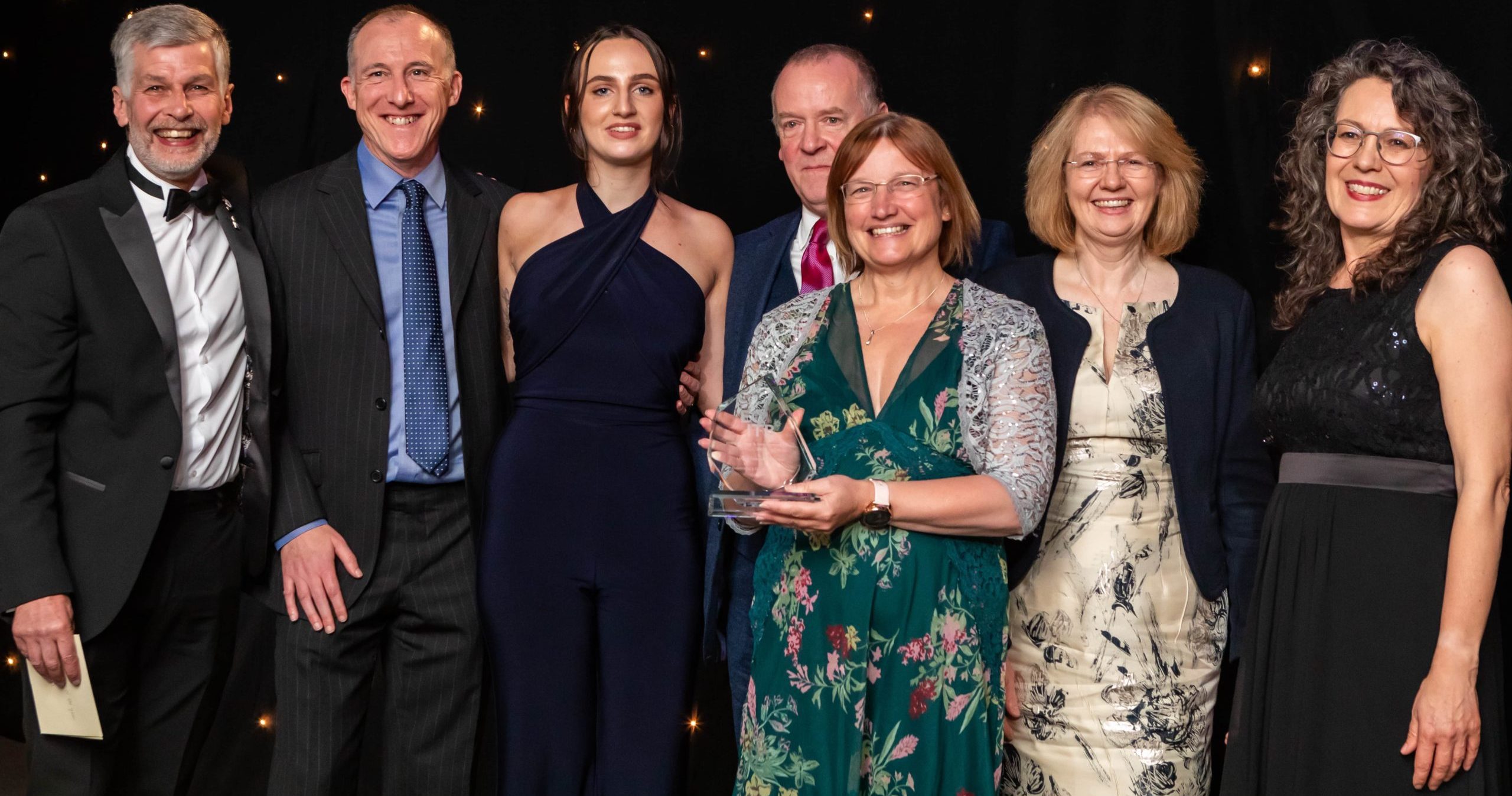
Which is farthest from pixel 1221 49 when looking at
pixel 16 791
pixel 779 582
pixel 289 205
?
pixel 16 791

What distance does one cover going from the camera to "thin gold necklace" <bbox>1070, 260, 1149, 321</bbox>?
249 cm

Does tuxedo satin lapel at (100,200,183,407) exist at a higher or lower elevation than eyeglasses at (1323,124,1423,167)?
lower

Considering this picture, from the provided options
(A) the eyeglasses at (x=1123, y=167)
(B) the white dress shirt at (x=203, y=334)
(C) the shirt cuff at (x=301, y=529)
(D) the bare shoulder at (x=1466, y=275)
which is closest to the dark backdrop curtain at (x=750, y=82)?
(A) the eyeglasses at (x=1123, y=167)

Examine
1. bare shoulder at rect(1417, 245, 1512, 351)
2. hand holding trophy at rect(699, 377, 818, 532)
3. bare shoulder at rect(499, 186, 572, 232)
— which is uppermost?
bare shoulder at rect(499, 186, 572, 232)

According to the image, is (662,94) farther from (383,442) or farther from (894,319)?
(383,442)

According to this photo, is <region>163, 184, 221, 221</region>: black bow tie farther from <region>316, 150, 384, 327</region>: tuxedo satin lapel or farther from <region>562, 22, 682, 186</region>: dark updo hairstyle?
<region>562, 22, 682, 186</region>: dark updo hairstyle

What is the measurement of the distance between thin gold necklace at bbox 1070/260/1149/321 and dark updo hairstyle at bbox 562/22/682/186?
824mm

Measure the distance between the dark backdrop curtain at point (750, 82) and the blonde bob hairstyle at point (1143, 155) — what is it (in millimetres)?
Answer: 431

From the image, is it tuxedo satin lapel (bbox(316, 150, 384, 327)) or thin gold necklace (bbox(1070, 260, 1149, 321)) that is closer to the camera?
thin gold necklace (bbox(1070, 260, 1149, 321))

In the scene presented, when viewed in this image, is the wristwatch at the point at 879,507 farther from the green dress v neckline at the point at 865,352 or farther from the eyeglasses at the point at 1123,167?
the eyeglasses at the point at 1123,167

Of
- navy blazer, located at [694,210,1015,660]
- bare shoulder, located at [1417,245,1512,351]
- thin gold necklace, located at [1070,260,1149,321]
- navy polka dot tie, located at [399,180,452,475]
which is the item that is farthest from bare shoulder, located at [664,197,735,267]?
bare shoulder, located at [1417,245,1512,351]

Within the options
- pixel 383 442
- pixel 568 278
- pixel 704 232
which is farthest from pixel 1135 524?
pixel 383 442

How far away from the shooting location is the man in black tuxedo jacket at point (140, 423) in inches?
94.0

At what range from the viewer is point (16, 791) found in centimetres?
386
